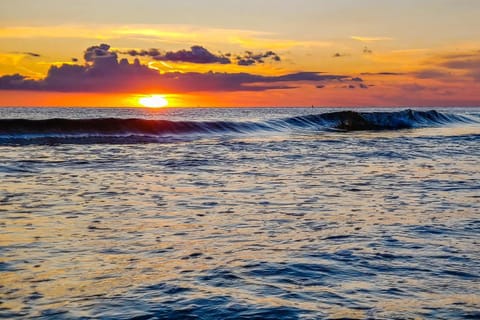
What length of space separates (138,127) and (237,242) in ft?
95.5

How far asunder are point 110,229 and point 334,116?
1896 inches

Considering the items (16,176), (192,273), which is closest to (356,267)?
(192,273)

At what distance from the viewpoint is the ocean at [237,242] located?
513cm

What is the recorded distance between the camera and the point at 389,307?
5027 millimetres

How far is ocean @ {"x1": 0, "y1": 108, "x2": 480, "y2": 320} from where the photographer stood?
16.8 ft

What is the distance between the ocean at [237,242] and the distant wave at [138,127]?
1331 cm

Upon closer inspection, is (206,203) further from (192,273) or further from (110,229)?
(192,273)

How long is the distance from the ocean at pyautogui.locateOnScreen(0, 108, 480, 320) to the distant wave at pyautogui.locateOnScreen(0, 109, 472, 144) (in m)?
Answer: 13.3

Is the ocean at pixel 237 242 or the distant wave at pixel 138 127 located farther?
the distant wave at pixel 138 127

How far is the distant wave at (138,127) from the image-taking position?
29.8 m

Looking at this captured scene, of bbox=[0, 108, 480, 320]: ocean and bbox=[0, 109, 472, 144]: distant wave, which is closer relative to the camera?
bbox=[0, 108, 480, 320]: ocean

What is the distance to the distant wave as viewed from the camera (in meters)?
29.8

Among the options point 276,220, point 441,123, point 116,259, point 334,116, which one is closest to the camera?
point 116,259

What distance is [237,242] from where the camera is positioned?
24.4ft
